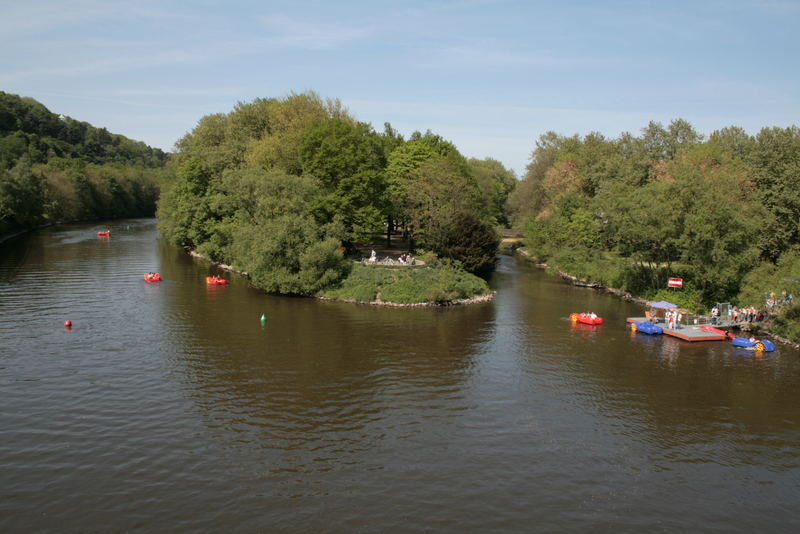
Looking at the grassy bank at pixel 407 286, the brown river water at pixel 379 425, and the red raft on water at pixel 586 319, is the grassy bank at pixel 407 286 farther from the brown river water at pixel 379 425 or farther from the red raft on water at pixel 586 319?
the red raft on water at pixel 586 319

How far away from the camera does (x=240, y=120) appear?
3472 inches

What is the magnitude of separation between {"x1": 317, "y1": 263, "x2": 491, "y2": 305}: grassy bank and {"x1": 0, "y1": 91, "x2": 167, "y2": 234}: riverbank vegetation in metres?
66.8

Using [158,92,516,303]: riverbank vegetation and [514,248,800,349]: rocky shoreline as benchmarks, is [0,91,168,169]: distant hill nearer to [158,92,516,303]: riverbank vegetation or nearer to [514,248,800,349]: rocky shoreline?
[158,92,516,303]: riverbank vegetation

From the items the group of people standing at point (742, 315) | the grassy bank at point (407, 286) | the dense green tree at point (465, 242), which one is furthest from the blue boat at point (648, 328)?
the dense green tree at point (465, 242)

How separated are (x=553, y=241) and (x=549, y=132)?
3885 cm

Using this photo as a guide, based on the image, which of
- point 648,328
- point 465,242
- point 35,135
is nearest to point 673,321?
point 648,328

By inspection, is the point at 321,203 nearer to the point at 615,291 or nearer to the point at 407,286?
the point at 407,286

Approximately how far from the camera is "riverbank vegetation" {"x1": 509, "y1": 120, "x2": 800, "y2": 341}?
50094 mm

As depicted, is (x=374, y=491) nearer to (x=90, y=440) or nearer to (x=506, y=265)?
(x=90, y=440)

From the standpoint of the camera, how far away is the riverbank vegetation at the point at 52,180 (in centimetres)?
9850

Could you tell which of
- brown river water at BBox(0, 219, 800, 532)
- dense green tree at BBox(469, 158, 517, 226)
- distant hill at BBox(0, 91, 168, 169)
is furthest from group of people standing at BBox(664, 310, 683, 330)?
distant hill at BBox(0, 91, 168, 169)

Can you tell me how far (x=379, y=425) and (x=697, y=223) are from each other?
3903 cm

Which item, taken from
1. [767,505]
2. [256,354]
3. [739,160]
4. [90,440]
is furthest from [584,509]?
[739,160]

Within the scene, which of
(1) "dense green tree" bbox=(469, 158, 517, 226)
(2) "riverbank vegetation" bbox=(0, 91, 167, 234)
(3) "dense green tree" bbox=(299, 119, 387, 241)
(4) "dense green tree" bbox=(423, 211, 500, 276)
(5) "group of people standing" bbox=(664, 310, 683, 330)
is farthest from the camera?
(1) "dense green tree" bbox=(469, 158, 517, 226)
